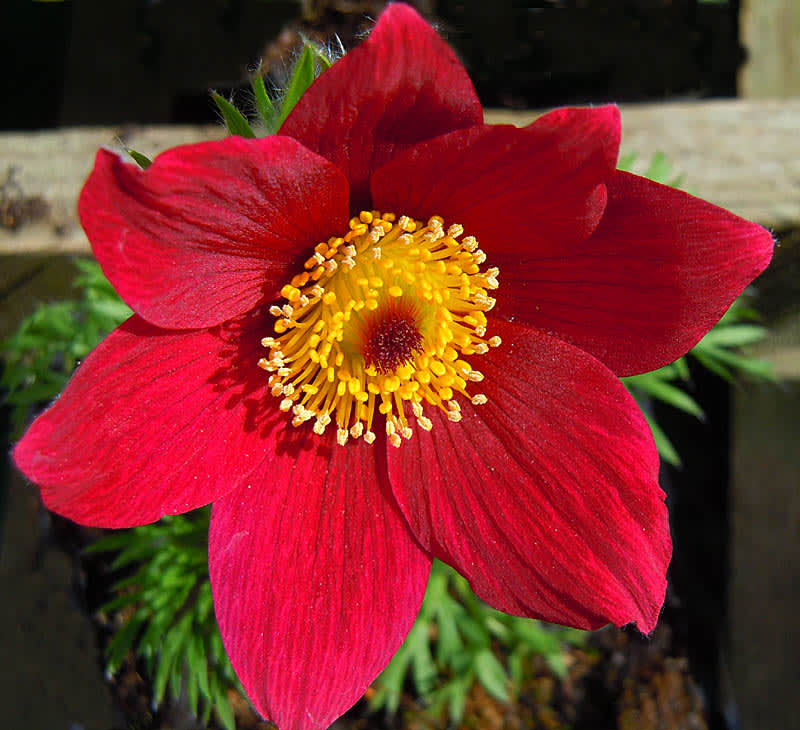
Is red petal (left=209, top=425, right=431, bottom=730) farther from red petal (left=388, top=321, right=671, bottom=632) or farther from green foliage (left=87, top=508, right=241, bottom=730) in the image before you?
green foliage (left=87, top=508, right=241, bottom=730)

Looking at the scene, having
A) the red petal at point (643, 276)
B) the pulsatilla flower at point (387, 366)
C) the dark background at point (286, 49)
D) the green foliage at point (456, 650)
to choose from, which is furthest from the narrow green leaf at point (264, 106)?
the dark background at point (286, 49)

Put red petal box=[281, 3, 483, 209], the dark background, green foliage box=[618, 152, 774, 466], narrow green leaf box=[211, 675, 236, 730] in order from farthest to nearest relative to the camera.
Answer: the dark background
green foliage box=[618, 152, 774, 466]
narrow green leaf box=[211, 675, 236, 730]
red petal box=[281, 3, 483, 209]

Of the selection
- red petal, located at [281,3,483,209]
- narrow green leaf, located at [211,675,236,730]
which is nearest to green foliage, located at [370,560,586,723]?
narrow green leaf, located at [211,675,236,730]

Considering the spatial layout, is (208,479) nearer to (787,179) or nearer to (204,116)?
(787,179)

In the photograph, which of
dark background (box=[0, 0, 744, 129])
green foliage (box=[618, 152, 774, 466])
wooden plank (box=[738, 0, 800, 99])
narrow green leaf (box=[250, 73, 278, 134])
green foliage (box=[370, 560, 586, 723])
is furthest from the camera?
dark background (box=[0, 0, 744, 129])

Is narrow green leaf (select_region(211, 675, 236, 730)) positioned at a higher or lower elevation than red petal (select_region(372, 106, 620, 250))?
lower

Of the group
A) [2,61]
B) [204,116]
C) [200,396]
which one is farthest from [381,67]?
[2,61]

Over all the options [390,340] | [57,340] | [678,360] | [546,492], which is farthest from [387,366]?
[57,340]

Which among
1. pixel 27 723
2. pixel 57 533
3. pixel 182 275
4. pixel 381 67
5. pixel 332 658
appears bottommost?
pixel 27 723
